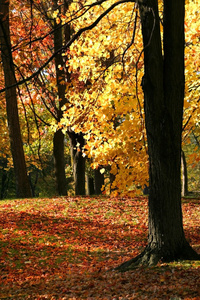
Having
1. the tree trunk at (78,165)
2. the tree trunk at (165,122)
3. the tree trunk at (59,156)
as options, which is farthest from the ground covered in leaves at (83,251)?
the tree trunk at (59,156)

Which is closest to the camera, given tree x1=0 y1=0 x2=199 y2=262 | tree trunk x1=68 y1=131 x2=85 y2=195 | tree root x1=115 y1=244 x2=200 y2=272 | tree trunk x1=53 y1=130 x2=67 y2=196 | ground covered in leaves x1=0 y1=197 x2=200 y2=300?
ground covered in leaves x1=0 y1=197 x2=200 y2=300

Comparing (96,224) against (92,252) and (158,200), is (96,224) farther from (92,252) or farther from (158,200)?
(158,200)

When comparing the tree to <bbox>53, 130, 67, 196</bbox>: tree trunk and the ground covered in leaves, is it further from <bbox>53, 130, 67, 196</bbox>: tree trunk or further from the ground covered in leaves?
<bbox>53, 130, 67, 196</bbox>: tree trunk

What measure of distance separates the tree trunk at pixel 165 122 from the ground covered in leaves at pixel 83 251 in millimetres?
334

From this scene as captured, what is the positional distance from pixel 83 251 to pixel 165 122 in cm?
402

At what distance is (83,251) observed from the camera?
737 cm

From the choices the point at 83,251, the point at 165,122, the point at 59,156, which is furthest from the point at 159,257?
the point at 59,156

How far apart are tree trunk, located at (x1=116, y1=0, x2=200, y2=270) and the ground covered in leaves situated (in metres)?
0.33

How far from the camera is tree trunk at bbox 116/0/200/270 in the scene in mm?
4629

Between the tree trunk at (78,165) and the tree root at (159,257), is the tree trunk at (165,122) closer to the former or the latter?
the tree root at (159,257)

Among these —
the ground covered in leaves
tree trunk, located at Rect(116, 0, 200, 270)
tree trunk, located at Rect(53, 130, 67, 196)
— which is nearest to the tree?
tree trunk, located at Rect(116, 0, 200, 270)

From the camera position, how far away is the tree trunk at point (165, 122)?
4.63 meters

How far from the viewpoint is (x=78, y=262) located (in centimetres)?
667

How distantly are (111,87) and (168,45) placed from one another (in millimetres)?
2736
